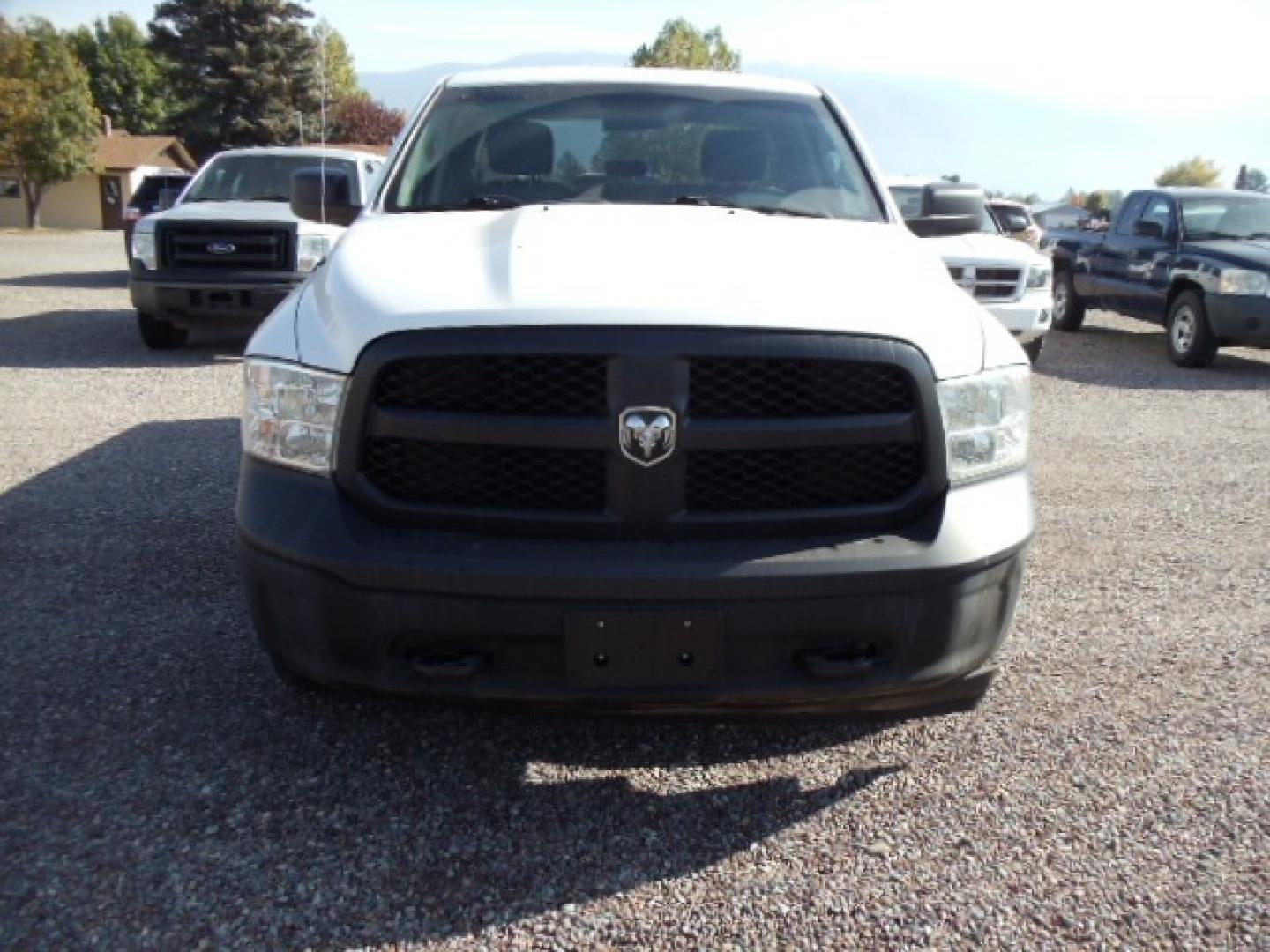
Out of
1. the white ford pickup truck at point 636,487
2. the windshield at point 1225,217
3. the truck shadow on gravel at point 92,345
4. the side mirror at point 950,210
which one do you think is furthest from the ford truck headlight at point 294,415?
the windshield at point 1225,217

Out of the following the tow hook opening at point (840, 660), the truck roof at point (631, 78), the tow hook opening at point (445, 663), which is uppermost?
the truck roof at point (631, 78)

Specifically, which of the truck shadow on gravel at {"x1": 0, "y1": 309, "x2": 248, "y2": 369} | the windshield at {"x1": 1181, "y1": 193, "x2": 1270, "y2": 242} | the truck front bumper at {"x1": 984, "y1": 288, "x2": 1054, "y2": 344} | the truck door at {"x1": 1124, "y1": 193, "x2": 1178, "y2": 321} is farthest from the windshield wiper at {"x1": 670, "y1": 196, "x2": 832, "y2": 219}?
the windshield at {"x1": 1181, "y1": 193, "x2": 1270, "y2": 242}

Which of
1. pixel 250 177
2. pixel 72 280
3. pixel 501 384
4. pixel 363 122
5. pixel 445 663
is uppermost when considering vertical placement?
pixel 363 122

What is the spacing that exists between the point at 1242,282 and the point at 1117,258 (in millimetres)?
2164

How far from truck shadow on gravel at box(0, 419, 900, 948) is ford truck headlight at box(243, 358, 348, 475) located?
66cm

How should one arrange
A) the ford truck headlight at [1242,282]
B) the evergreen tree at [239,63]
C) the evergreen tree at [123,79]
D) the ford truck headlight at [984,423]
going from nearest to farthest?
the ford truck headlight at [984,423]
the ford truck headlight at [1242,282]
the evergreen tree at [239,63]
the evergreen tree at [123,79]

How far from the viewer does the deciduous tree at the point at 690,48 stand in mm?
50000

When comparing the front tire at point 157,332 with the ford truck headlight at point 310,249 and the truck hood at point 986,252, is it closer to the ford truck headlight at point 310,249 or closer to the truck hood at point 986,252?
the ford truck headlight at point 310,249

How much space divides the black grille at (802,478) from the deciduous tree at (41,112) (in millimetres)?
49358

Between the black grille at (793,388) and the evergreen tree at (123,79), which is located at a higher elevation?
the evergreen tree at (123,79)

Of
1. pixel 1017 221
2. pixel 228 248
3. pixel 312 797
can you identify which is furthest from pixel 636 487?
pixel 1017 221

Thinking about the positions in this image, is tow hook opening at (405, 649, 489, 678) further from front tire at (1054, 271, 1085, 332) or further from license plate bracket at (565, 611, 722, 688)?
front tire at (1054, 271, 1085, 332)

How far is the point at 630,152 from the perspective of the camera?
13.2 feet

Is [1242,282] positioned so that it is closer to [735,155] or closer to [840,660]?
[735,155]
